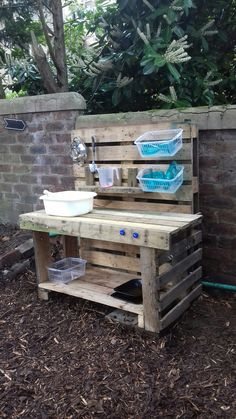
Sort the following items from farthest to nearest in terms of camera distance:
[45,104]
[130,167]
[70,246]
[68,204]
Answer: [45,104] < [70,246] < [130,167] < [68,204]

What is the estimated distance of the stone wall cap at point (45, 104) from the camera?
3819 millimetres

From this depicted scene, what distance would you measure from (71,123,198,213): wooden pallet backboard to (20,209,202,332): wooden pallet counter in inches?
7.0

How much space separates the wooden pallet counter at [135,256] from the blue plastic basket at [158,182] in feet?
0.64

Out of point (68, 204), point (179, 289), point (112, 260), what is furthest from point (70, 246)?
point (179, 289)

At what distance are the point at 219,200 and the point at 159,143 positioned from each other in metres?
0.74

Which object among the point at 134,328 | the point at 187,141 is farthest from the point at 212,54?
the point at 134,328

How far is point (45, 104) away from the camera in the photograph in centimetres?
404

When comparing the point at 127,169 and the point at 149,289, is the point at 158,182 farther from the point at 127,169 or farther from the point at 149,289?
the point at 149,289

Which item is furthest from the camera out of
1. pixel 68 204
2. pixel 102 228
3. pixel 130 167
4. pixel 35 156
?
pixel 35 156

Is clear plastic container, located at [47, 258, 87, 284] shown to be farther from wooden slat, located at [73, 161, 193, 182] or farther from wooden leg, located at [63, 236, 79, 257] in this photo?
A: wooden slat, located at [73, 161, 193, 182]

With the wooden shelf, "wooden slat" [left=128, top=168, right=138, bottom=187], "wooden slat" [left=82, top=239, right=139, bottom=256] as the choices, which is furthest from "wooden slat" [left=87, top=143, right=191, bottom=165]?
the wooden shelf

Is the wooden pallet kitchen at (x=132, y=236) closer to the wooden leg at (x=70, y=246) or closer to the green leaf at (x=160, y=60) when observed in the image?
the wooden leg at (x=70, y=246)

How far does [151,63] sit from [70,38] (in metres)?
3.06

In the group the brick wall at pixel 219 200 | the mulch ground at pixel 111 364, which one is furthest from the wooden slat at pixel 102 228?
the brick wall at pixel 219 200
